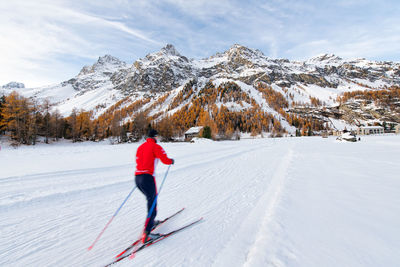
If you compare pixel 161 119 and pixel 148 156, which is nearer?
pixel 148 156

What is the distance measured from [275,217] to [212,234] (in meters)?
1.62

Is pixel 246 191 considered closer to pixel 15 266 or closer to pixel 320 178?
pixel 320 178

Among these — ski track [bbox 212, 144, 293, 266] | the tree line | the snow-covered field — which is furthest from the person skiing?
the tree line

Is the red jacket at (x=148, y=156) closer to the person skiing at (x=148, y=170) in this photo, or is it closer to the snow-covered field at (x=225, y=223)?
the person skiing at (x=148, y=170)

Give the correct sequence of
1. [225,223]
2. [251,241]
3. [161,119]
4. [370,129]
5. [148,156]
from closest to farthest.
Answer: [251,241] < [148,156] < [225,223] < [370,129] < [161,119]

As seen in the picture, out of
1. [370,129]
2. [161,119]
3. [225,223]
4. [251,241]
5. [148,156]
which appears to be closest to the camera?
[251,241]

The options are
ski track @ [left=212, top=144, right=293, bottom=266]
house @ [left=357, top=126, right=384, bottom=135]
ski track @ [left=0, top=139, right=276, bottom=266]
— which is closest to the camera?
ski track @ [left=212, top=144, right=293, bottom=266]

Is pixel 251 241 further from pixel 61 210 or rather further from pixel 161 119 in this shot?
pixel 161 119

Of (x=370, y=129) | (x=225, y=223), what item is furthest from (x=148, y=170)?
(x=370, y=129)

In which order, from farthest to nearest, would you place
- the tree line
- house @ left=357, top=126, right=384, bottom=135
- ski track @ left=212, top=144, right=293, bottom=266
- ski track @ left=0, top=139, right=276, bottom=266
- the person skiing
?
house @ left=357, top=126, right=384, bottom=135 < the tree line < the person skiing < ski track @ left=0, top=139, right=276, bottom=266 < ski track @ left=212, top=144, right=293, bottom=266

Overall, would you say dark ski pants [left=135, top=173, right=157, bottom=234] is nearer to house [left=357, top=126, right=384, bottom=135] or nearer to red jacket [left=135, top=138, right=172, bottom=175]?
red jacket [left=135, top=138, right=172, bottom=175]

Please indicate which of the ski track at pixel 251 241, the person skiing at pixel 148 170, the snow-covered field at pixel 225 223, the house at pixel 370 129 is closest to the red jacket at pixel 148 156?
the person skiing at pixel 148 170

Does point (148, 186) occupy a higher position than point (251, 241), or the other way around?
point (148, 186)

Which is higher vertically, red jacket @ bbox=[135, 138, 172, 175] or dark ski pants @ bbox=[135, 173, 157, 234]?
red jacket @ bbox=[135, 138, 172, 175]
